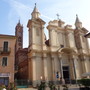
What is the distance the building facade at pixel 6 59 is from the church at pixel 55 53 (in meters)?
4.41

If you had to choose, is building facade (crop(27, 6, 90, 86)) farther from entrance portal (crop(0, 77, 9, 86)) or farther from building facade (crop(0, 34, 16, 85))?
entrance portal (crop(0, 77, 9, 86))

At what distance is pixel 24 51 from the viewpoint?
132 feet

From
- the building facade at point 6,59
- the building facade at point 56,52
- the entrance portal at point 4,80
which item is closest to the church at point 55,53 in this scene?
the building facade at point 56,52

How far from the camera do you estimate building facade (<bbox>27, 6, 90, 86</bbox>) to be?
25.4m

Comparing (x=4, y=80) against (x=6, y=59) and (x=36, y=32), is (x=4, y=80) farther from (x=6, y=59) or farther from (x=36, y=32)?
(x=36, y=32)

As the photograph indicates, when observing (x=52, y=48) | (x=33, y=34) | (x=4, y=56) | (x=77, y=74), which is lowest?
(x=77, y=74)

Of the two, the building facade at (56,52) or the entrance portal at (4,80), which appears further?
the building facade at (56,52)

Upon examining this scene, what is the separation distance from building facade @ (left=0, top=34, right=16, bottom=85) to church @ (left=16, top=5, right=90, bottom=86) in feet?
14.5

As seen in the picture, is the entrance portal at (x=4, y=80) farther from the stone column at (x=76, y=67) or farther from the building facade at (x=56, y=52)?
the stone column at (x=76, y=67)

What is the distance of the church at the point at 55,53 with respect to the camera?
25.4 metres

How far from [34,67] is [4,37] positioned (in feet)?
26.3

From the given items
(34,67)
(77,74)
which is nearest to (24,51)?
(34,67)

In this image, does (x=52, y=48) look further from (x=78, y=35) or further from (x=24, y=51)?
(x=24, y=51)

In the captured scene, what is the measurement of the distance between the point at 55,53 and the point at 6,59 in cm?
1071
